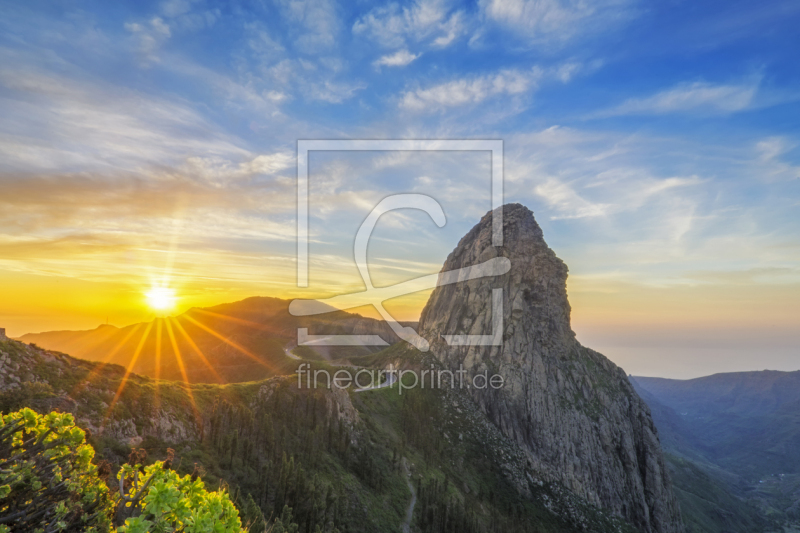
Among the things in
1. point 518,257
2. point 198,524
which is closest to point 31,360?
point 198,524

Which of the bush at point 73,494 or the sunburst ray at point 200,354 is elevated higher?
the bush at point 73,494

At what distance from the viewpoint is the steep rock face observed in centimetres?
9356

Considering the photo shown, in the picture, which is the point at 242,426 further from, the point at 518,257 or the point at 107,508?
the point at 518,257

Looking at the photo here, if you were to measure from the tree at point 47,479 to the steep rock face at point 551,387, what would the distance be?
301 ft

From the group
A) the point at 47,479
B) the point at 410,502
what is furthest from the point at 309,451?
the point at 47,479

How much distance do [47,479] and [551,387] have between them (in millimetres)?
105320

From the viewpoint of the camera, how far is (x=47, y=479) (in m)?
11.6

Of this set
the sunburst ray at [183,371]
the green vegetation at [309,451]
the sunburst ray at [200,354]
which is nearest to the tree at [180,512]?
the green vegetation at [309,451]

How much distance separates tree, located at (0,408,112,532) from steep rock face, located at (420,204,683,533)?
91.7m

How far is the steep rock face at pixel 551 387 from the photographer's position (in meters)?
93.6
